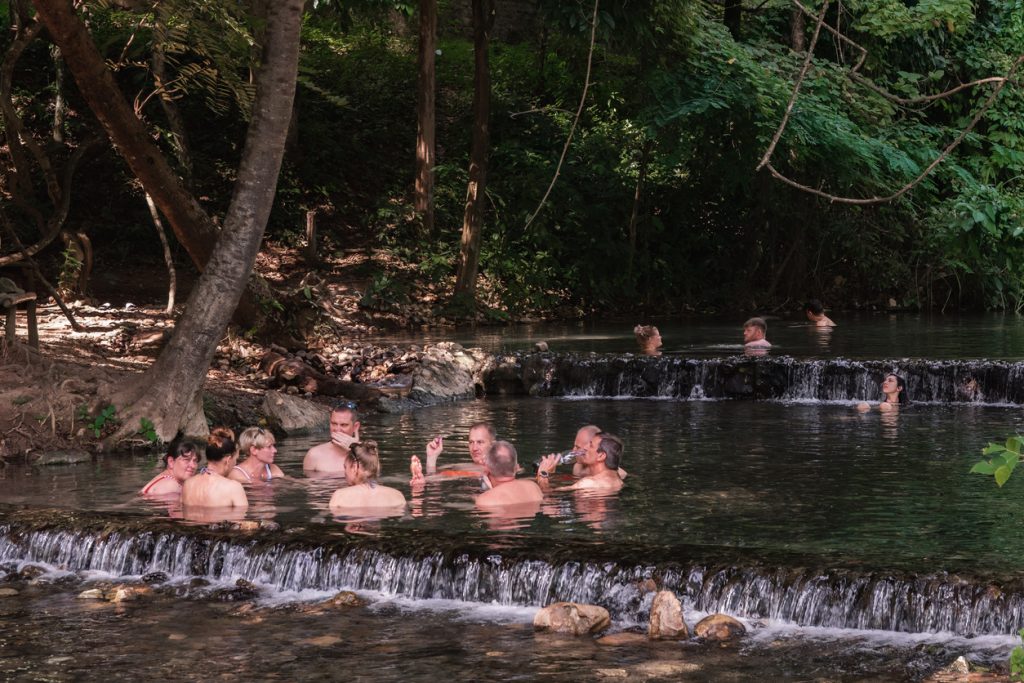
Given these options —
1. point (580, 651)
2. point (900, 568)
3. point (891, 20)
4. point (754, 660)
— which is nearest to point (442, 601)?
point (580, 651)

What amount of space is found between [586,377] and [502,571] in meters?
11.7

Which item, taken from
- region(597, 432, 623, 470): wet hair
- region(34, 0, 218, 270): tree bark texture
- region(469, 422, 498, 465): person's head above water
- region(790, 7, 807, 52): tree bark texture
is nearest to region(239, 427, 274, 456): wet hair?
region(469, 422, 498, 465): person's head above water

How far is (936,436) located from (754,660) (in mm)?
8139

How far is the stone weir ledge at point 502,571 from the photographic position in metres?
8.55

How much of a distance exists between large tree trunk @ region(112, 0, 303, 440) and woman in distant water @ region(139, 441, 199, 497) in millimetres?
2700

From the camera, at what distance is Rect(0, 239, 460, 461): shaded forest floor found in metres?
15.0

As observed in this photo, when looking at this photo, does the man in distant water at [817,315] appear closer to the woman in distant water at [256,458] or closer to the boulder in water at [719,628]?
the woman in distant water at [256,458]

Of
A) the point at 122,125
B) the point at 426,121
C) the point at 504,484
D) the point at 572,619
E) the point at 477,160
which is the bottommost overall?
the point at 572,619

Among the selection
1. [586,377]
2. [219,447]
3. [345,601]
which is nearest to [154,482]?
[219,447]

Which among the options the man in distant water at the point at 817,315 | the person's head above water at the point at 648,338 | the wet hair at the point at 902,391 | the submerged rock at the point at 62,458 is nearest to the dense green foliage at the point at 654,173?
the man in distant water at the point at 817,315

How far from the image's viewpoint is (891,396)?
18.3 metres

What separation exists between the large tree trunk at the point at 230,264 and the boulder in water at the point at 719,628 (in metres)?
7.78

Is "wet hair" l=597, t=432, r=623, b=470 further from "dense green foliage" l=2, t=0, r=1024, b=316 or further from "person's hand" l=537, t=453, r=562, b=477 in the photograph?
"dense green foliage" l=2, t=0, r=1024, b=316

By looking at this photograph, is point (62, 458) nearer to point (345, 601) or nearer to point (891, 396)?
point (345, 601)
